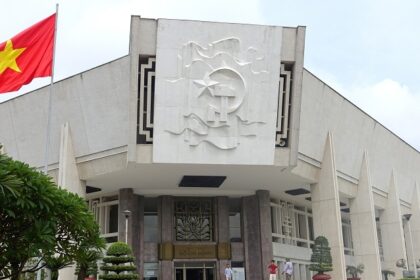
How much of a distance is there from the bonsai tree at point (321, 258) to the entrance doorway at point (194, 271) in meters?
6.72

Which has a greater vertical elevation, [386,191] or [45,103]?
[45,103]

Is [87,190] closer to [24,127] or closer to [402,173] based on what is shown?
[24,127]

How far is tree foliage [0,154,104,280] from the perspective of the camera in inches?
379

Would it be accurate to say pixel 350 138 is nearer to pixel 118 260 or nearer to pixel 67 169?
pixel 67 169

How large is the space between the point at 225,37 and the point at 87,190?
13.7 metres

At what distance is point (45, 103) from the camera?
30.4 meters

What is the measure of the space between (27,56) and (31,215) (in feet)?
28.5

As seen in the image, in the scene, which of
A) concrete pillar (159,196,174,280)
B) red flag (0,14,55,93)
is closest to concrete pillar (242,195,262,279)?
concrete pillar (159,196,174,280)

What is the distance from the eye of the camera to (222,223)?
33938mm

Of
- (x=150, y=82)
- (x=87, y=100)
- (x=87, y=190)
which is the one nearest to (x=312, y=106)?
(x=150, y=82)

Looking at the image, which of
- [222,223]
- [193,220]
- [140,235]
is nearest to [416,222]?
[222,223]

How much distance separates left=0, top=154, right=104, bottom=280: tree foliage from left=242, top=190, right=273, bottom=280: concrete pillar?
23.3 m

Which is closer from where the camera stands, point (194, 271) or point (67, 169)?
point (67, 169)

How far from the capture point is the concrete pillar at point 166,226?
106ft
